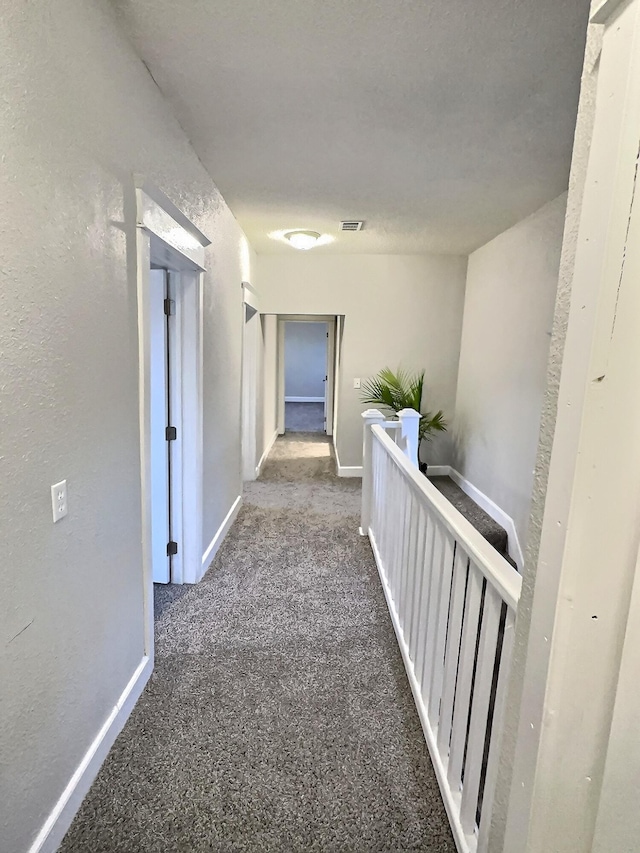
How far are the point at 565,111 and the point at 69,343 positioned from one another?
2.17 metres

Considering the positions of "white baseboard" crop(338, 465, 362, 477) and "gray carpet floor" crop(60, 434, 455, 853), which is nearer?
"gray carpet floor" crop(60, 434, 455, 853)

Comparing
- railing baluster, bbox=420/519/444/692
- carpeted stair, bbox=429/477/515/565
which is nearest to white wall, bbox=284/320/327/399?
carpeted stair, bbox=429/477/515/565

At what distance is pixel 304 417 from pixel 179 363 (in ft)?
23.0

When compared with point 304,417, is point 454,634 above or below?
above

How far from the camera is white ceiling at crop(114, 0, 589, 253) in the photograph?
1.38m

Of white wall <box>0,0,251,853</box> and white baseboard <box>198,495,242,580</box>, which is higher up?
white wall <box>0,0,251,853</box>

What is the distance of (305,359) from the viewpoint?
1145 cm

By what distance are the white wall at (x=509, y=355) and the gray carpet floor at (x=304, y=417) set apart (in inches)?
154

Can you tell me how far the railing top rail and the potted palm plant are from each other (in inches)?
109

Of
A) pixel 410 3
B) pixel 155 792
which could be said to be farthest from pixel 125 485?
pixel 410 3

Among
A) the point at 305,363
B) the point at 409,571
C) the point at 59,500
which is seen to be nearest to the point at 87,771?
the point at 59,500

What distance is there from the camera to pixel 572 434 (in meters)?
0.61

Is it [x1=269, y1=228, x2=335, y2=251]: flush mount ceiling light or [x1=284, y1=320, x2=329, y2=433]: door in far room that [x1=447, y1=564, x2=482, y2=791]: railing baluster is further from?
[x1=284, y1=320, x2=329, y2=433]: door in far room

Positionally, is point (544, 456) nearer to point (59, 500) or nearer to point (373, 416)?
point (59, 500)
